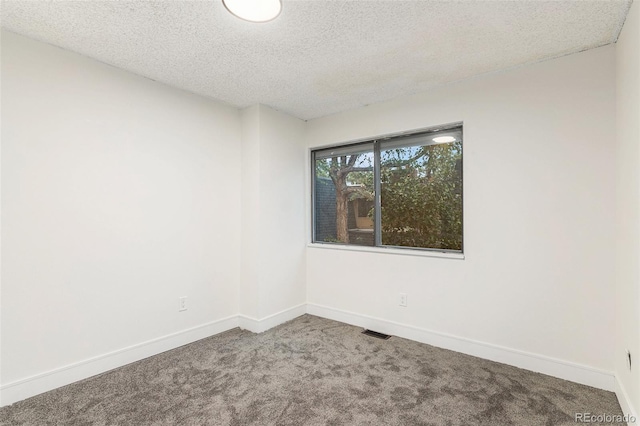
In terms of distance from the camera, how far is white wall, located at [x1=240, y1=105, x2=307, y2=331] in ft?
10.6

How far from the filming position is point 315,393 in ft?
6.74

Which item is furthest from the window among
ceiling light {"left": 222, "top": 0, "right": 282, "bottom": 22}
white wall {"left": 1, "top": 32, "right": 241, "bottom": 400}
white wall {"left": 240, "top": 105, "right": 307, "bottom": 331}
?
ceiling light {"left": 222, "top": 0, "right": 282, "bottom": 22}

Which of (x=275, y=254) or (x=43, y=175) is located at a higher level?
(x=43, y=175)

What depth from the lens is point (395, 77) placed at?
8.59 feet

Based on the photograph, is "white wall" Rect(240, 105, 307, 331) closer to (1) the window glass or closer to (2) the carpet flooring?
(1) the window glass

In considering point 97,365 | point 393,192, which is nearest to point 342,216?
point 393,192

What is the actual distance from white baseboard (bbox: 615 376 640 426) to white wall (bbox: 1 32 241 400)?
10.4 ft

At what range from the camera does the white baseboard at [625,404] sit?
166 centimetres

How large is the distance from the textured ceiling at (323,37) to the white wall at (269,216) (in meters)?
0.68

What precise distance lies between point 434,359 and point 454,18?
251cm

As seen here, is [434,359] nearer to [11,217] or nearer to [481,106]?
[481,106]

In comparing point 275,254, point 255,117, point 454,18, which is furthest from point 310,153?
point 454,18

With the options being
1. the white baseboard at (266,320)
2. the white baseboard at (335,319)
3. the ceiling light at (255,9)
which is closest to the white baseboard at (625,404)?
the white baseboard at (335,319)

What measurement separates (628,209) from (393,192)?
181 cm
